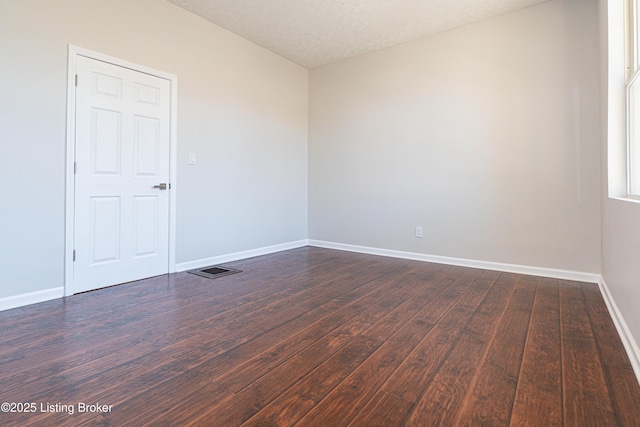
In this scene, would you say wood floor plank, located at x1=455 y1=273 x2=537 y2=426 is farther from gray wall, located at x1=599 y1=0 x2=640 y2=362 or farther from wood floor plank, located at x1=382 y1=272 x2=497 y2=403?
gray wall, located at x1=599 y1=0 x2=640 y2=362

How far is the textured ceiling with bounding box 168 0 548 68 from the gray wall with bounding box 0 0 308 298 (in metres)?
0.27

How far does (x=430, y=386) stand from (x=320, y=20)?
11.9 ft

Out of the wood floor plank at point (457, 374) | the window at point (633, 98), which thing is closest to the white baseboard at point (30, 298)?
the wood floor plank at point (457, 374)

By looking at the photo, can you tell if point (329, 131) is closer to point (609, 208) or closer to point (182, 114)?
point (182, 114)

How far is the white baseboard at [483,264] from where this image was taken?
3.11m

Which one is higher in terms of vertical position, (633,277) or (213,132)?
(213,132)

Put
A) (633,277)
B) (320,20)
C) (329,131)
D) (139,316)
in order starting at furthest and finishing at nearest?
(329,131) → (320,20) → (139,316) → (633,277)

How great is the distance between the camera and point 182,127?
3400 millimetres

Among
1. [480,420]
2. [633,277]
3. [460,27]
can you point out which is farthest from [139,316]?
[460,27]

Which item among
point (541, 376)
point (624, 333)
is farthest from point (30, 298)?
point (624, 333)

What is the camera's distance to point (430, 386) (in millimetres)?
1405

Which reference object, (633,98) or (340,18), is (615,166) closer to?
(633,98)

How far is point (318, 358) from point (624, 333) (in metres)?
1.74

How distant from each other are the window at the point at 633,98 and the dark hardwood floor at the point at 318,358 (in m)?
0.96
